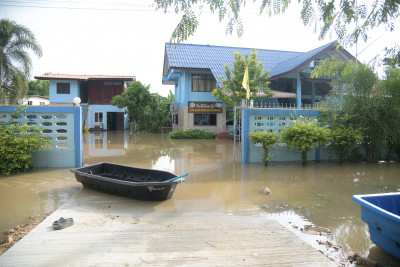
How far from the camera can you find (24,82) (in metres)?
18.4

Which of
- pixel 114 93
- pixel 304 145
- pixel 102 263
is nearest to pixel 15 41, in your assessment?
pixel 114 93

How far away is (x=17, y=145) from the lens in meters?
8.28

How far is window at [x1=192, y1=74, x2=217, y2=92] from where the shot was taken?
23641 mm

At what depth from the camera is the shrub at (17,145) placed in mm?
8219

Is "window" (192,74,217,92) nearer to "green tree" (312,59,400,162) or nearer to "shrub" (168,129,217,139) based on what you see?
"shrub" (168,129,217,139)

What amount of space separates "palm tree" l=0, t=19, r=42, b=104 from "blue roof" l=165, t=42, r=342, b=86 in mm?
8951

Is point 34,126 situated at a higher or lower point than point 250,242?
higher

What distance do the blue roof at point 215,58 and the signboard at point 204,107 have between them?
272 cm

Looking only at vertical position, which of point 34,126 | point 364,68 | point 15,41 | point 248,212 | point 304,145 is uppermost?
point 15,41

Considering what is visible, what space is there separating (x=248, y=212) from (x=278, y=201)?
3.36 feet

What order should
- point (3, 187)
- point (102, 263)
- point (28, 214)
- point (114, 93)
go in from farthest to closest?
point (114, 93), point (3, 187), point (28, 214), point (102, 263)

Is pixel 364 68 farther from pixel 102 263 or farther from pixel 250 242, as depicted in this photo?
pixel 102 263

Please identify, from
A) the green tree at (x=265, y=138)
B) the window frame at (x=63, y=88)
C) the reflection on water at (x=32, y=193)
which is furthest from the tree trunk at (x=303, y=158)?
the window frame at (x=63, y=88)

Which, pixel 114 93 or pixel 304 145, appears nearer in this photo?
pixel 304 145
